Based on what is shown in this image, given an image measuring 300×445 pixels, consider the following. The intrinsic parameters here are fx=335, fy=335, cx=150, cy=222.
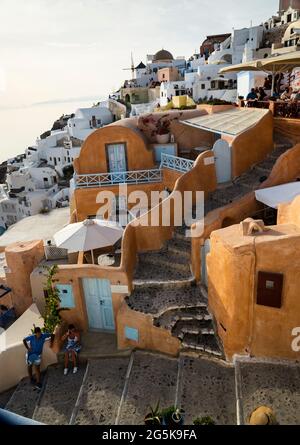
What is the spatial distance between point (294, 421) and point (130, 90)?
231 ft

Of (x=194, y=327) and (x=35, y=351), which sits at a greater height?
(x=194, y=327)

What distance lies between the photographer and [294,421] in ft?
22.5

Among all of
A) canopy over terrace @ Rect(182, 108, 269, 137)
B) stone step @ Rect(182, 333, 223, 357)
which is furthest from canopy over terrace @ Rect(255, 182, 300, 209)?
stone step @ Rect(182, 333, 223, 357)

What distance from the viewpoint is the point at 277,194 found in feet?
36.0

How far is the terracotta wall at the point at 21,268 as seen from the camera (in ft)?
39.8

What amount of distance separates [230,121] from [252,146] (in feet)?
5.93

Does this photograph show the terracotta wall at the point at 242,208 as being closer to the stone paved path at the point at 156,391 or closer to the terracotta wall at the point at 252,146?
the terracotta wall at the point at 252,146

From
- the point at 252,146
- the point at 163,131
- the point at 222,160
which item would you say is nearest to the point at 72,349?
the point at 222,160

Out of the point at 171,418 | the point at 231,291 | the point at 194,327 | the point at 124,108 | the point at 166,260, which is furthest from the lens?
the point at 124,108

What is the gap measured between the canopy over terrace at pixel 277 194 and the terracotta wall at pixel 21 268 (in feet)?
27.0

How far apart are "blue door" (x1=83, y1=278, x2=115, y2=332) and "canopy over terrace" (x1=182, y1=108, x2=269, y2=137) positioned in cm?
776

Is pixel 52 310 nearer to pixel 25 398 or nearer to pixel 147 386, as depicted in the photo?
pixel 25 398

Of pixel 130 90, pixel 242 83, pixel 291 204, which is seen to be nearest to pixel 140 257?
pixel 291 204

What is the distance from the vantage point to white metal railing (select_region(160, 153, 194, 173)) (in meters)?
15.0
